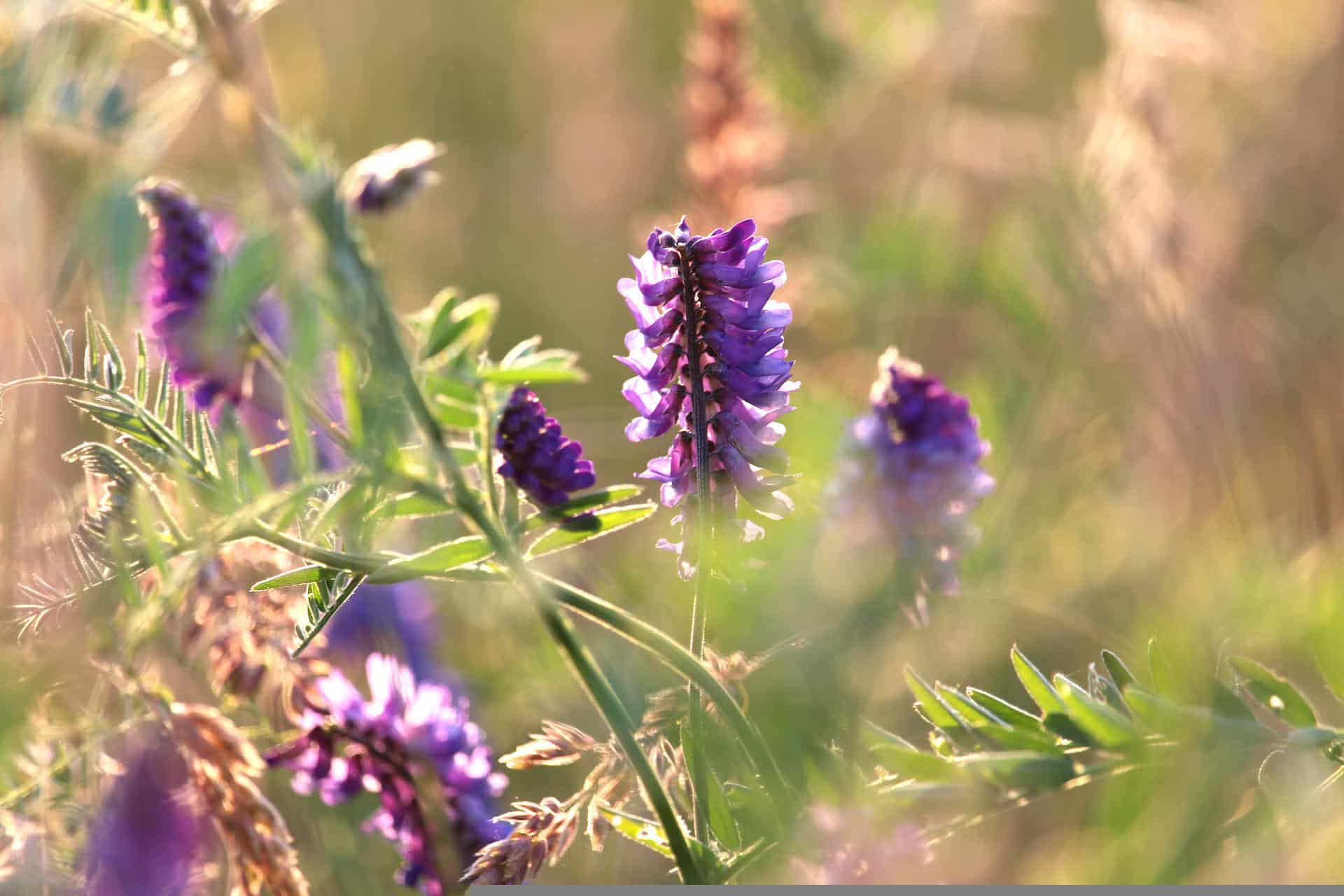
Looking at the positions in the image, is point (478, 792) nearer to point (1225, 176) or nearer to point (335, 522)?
point (335, 522)

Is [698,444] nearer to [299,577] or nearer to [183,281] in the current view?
[299,577]

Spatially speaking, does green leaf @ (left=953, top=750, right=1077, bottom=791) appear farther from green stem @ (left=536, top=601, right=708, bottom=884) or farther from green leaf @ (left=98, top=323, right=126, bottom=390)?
green leaf @ (left=98, top=323, right=126, bottom=390)

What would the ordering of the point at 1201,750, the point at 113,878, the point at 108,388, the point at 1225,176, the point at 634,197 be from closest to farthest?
the point at 1201,750 → the point at 108,388 → the point at 113,878 → the point at 1225,176 → the point at 634,197

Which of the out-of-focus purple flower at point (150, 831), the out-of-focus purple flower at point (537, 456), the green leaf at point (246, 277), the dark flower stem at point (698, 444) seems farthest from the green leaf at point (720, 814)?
the out-of-focus purple flower at point (150, 831)

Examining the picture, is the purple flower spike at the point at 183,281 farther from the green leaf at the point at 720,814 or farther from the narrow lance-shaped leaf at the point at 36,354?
the green leaf at the point at 720,814

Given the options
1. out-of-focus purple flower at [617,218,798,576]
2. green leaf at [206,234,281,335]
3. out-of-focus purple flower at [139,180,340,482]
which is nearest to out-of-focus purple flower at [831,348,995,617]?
out-of-focus purple flower at [617,218,798,576]

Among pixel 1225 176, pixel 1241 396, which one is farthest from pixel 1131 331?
pixel 1225 176
